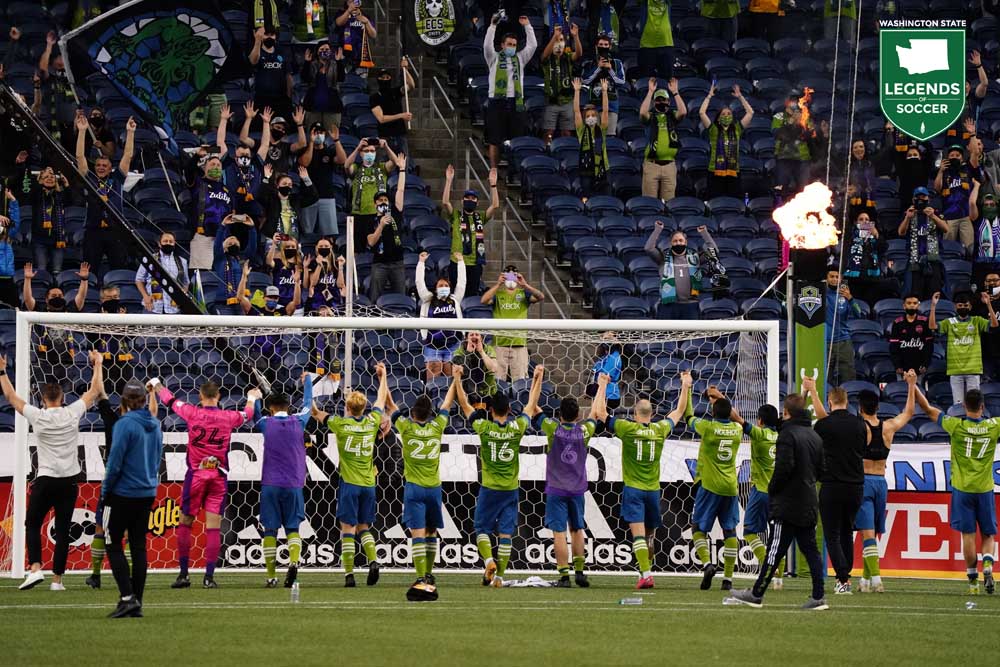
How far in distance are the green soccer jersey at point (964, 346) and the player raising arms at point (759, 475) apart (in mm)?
6090

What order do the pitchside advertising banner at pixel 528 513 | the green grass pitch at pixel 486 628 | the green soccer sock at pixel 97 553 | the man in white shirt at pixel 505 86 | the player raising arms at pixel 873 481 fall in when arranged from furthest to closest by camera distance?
the man in white shirt at pixel 505 86 < the pitchside advertising banner at pixel 528 513 < the player raising arms at pixel 873 481 < the green soccer sock at pixel 97 553 < the green grass pitch at pixel 486 628

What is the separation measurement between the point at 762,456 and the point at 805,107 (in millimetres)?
9374

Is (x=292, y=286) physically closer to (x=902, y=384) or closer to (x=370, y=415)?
(x=370, y=415)

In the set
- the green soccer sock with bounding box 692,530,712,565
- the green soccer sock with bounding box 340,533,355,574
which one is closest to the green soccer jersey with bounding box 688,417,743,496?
the green soccer sock with bounding box 692,530,712,565

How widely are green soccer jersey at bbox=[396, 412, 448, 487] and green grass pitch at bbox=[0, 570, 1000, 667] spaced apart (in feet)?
3.95

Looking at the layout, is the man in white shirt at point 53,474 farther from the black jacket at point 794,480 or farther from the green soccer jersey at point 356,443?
the black jacket at point 794,480

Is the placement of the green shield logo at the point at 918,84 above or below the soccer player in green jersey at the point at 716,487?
above

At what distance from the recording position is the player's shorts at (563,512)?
52.1ft

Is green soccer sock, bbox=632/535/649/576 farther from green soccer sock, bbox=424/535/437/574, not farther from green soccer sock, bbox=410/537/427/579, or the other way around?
green soccer sock, bbox=410/537/427/579

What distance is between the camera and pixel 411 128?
82.8ft

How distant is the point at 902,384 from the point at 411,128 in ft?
30.0

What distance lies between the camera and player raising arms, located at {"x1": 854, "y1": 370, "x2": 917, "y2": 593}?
51.4 feet

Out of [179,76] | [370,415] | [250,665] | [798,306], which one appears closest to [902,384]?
[798,306]

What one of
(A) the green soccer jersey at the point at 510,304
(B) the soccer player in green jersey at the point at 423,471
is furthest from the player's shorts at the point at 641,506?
(A) the green soccer jersey at the point at 510,304
